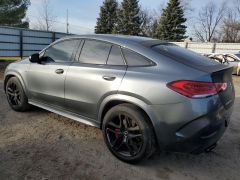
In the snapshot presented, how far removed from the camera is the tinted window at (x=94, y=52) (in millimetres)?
3520

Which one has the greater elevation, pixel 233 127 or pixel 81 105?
pixel 81 105

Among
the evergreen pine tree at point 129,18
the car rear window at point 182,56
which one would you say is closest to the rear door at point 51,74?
the car rear window at point 182,56

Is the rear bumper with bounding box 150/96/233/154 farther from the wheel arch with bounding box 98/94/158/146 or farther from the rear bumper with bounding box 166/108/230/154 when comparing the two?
the wheel arch with bounding box 98/94/158/146

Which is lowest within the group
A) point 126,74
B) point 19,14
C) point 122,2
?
point 126,74

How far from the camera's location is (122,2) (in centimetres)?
3853

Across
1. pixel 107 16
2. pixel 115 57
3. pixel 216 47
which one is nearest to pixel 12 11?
pixel 216 47

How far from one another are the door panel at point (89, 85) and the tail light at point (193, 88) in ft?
2.36

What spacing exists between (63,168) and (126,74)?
53.7 inches

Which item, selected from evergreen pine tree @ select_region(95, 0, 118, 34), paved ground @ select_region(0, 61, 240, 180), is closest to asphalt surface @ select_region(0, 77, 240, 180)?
paved ground @ select_region(0, 61, 240, 180)

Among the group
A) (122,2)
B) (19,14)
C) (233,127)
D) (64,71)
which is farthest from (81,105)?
(122,2)

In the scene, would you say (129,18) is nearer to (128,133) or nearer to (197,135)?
(128,133)

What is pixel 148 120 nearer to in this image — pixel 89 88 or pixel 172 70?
pixel 172 70

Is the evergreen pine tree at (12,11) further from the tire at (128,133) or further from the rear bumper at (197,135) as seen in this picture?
the rear bumper at (197,135)

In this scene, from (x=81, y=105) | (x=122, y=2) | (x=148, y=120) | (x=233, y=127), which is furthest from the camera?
(x=122, y=2)
